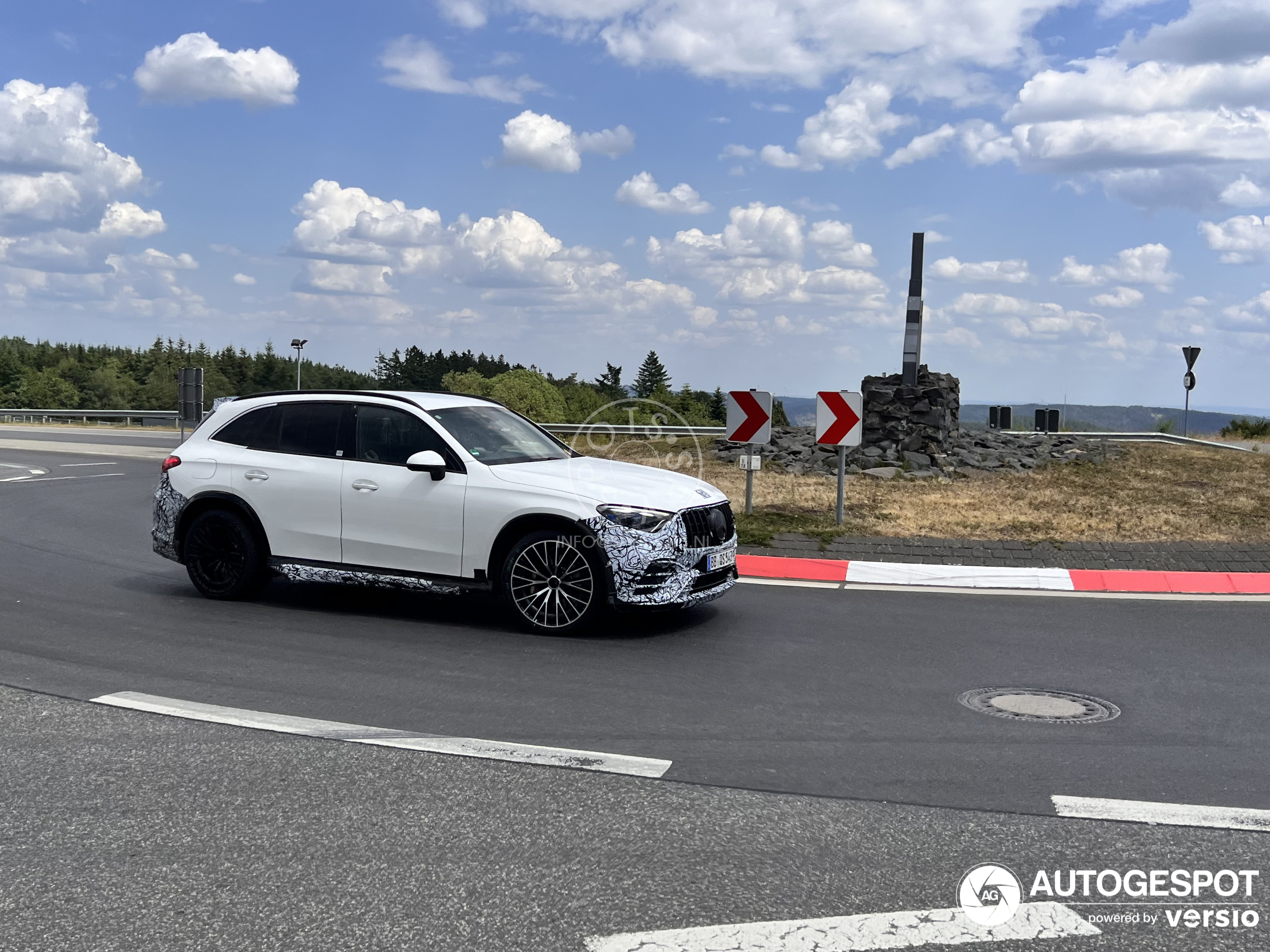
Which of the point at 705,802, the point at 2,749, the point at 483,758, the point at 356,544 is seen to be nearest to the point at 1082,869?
the point at 705,802

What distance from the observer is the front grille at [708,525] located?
798cm

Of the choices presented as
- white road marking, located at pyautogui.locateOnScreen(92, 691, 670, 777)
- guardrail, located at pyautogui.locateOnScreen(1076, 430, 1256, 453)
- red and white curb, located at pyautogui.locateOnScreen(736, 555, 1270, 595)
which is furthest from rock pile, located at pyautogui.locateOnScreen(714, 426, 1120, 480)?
white road marking, located at pyautogui.locateOnScreen(92, 691, 670, 777)

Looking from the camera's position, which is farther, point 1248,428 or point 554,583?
point 1248,428

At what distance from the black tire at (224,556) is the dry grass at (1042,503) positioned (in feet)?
17.2

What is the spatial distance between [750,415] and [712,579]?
499cm

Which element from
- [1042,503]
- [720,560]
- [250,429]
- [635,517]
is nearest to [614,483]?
[635,517]

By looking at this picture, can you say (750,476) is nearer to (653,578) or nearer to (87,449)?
(653,578)

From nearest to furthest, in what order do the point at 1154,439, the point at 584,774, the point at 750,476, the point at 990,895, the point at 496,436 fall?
the point at 990,895 < the point at 584,774 < the point at 496,436 < the point at 750,476 < the point at 1154,439

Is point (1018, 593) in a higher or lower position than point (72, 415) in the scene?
lower

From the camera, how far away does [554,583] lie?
312 inches

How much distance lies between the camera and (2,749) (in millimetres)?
5266

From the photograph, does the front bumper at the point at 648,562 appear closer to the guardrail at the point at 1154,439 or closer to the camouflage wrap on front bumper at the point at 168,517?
the camouflage wrap on front bumper at the point at 168,517

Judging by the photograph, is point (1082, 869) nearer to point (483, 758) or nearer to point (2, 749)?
point (483, 758)

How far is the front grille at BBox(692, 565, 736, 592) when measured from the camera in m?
8.05
